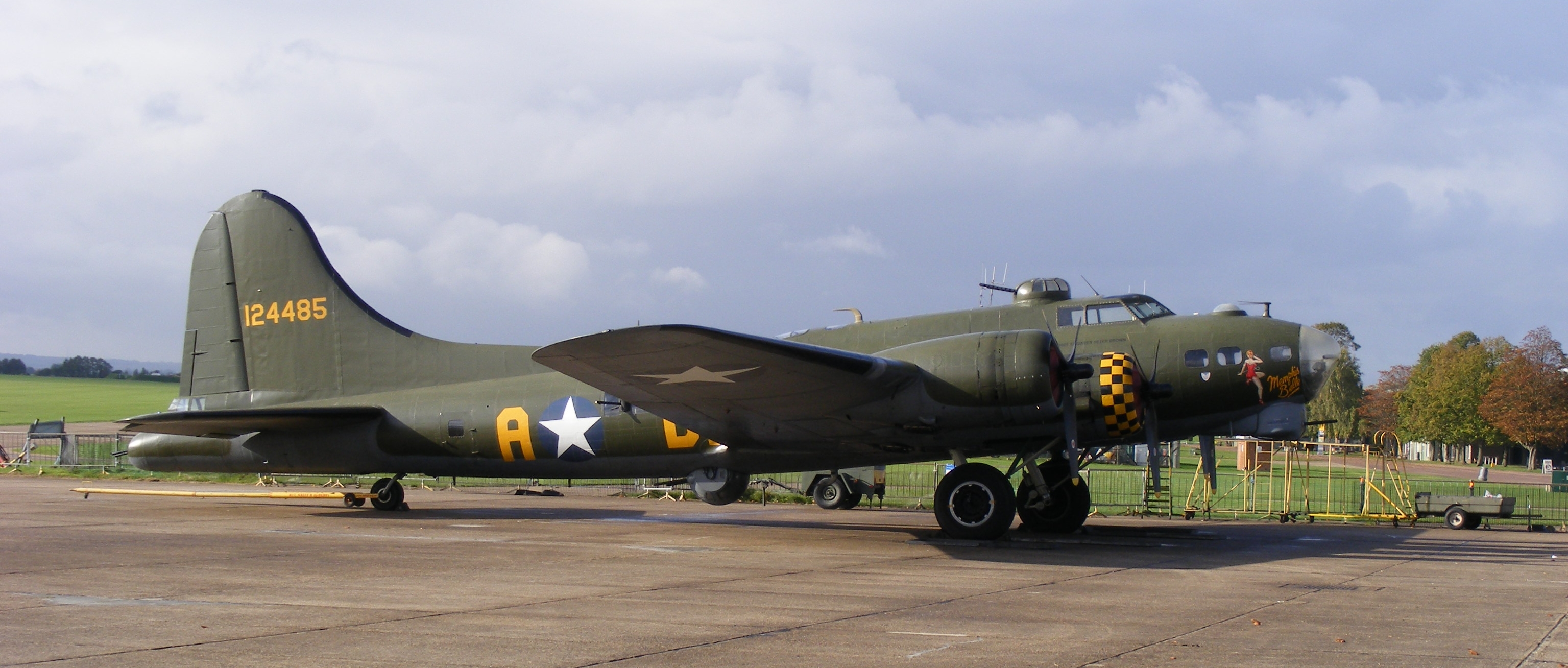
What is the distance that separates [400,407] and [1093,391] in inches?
426

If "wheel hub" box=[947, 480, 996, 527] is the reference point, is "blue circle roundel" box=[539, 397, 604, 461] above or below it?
above

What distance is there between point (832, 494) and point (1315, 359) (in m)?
10.3

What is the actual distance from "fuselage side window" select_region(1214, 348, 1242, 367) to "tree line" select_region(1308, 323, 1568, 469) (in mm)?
37429

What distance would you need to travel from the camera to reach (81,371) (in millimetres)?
139500

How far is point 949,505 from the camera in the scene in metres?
14.2

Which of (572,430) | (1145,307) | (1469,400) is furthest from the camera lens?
(1469,400)

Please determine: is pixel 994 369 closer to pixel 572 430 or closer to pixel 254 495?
pixel 572 430

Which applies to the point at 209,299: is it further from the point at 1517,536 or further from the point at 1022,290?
the point at 1517,536

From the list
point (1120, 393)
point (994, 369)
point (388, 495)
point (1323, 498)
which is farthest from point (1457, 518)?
point (388, 495)

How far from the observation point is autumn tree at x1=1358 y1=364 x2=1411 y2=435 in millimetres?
87625

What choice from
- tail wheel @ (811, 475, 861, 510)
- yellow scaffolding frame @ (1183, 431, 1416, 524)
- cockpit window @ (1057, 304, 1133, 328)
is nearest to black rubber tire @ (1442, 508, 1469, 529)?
yellow scaffolding frame @ (1183, 431, 1416, 524)

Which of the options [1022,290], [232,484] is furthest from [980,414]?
[232,484]

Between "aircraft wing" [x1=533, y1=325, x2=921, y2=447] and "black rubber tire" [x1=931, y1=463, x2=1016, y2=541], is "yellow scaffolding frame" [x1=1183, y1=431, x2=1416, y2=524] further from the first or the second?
"aircraft wing" [x1=533, y1=325, x2=921, y2=447]

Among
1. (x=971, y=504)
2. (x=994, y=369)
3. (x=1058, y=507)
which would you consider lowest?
(x=1058, y=507)
